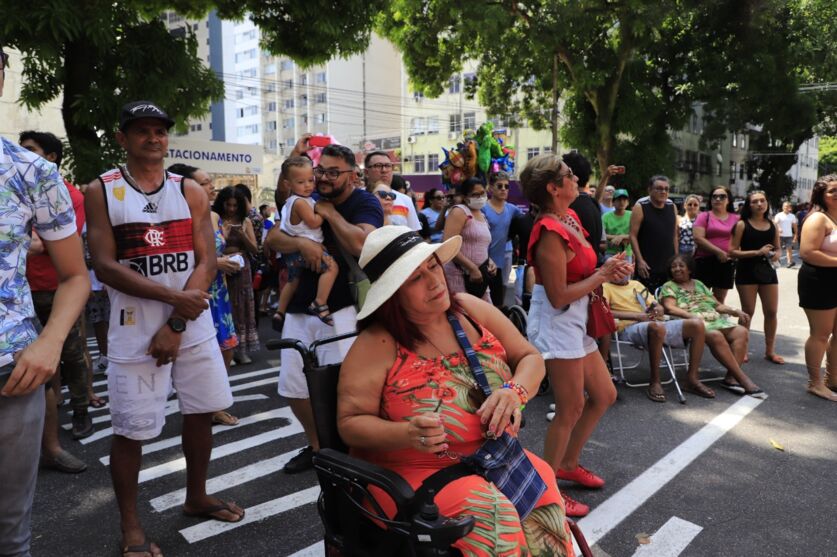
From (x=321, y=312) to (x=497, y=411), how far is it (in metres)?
1.74

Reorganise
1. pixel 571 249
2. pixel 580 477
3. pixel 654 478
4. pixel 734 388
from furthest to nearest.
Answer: pixel 734 388, pixel 654 478, pixel 580 477, pixel 571 249

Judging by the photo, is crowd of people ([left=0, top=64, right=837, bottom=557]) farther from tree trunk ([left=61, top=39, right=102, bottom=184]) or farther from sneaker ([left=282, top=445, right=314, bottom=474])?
tree trunk ([left=61, top=39, right=102, bottom=184])

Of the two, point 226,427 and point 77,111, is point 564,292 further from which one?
point 77,111

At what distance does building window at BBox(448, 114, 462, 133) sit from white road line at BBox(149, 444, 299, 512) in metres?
46.5

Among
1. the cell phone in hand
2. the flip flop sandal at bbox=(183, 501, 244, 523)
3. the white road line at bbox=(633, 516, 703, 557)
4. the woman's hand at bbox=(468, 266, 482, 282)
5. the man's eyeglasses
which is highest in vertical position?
the cell phone in hand

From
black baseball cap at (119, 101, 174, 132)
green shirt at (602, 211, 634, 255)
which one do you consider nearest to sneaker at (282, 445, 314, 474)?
black baseball cap at (119, 101, 174, 132)

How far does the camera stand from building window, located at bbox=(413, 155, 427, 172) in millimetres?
50062

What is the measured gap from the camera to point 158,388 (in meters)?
2.85

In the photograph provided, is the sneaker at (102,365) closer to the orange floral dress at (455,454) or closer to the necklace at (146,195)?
the necklace at (146,195)

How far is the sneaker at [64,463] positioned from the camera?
387 centimetres

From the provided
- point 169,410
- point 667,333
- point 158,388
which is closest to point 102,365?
point 169,410

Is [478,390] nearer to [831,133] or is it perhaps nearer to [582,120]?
[582,120]

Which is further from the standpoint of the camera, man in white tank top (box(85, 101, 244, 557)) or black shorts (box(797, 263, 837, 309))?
black shorts (box(797, 263, 837, 309))

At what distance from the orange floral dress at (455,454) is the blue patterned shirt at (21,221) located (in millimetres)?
1146
